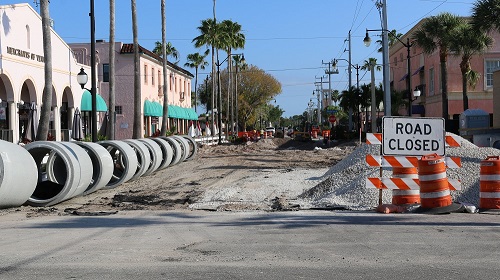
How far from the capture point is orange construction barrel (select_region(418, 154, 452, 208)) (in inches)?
488

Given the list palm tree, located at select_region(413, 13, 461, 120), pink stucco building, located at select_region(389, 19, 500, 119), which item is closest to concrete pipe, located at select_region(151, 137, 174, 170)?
palm tree, located at select_region(413, 13, 461, 120)

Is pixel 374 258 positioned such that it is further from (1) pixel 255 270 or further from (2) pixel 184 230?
(2) pixel 184 230

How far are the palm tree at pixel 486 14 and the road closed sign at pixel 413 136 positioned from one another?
15.6 meters

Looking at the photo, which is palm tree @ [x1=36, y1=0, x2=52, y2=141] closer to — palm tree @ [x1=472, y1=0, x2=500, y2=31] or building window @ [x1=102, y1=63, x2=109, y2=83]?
palm tree @ [x1=472, y1=0, x2=500, y2=31]

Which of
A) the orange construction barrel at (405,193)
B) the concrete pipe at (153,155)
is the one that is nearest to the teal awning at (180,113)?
the concrete pipe at (153,155)

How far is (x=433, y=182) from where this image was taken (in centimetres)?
1242

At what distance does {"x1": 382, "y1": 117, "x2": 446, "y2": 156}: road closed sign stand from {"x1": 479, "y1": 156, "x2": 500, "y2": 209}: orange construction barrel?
0.88m

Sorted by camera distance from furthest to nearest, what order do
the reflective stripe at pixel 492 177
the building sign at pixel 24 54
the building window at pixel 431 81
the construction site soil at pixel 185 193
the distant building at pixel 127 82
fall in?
the building window at pixel 431 81
the distant building at pixel 127 82
the building sign at pixel 24 54
the construction site soil at pixel 185 193
the reflective stripe at pixel 492 177

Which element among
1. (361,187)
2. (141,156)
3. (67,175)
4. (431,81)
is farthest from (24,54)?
(431,81)

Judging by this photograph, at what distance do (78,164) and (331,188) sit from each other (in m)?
6.28

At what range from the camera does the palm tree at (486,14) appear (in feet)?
86.5

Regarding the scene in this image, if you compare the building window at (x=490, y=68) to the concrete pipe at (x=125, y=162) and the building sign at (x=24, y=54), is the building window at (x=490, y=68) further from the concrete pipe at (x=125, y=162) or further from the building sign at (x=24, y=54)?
the concrete pipe at (x=125, y=162)

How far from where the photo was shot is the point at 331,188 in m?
16.0

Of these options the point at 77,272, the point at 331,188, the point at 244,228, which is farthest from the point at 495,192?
the point at 77,272
